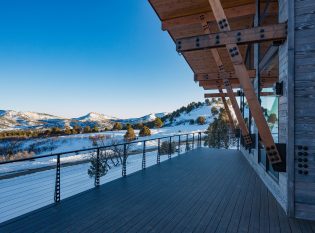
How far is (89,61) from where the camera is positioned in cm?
2536

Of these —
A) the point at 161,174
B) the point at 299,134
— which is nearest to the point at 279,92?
the point at 299,134

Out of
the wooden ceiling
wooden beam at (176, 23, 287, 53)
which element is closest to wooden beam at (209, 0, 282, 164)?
wooden beam at (176, 23, 287, 53)

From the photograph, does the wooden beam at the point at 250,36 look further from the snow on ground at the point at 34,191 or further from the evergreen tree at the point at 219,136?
the evergreen tree at the point at 219,136

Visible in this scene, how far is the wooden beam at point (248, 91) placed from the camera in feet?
10.9

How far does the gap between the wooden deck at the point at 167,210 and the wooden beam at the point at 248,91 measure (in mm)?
990

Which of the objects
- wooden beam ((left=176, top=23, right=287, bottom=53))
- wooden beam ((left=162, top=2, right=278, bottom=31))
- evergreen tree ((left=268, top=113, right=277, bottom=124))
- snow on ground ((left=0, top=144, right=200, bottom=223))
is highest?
wooden beam ((left=162, top=2, right=278, bottom=31))

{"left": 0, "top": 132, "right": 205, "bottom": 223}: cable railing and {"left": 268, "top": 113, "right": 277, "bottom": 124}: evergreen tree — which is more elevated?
{"left": 268, "top": 113, "right": 277, "bottom": 124}: evergreen tree

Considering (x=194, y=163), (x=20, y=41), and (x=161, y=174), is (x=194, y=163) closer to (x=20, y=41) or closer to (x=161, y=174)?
(x=161, y=174)

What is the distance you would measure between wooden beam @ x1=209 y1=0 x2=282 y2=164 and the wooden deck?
0.99 m

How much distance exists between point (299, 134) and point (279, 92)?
2.63 ft

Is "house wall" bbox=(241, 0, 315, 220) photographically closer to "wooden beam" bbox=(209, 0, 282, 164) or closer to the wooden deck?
"wooden beam" bbox=(209, 0, 282, 164)

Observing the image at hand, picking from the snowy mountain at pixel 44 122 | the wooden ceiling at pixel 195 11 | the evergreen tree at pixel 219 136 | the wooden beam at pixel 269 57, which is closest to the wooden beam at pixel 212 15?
the wooden ceiling at pixel 195 11

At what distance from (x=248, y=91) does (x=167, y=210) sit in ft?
7.59

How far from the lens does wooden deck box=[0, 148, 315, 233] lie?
2.89 metres
